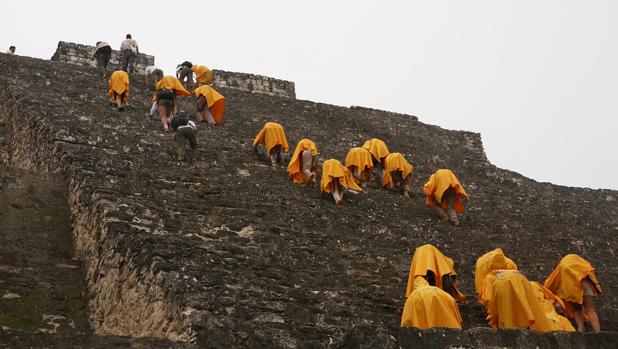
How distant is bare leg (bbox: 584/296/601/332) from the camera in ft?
29.1

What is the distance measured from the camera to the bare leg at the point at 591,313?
8.88 meters

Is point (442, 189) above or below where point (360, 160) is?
below

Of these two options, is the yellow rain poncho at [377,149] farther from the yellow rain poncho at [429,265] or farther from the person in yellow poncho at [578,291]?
the yellow rain poncho at [429,265]

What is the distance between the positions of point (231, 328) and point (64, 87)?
8990 mm

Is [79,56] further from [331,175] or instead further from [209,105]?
[331,175]

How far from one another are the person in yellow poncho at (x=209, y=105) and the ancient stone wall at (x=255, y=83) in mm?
Answer: 4863

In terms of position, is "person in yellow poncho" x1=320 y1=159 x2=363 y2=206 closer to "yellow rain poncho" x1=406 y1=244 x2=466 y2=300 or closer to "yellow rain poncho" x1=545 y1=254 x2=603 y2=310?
"yellow rain poncho" x1=406 y1=244 x2=466 y2=300

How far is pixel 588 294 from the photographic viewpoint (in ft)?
29.5

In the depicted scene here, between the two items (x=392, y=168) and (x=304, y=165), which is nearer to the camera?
(x=304, y=165)

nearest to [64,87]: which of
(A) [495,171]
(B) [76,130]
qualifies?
(B) [76,130]

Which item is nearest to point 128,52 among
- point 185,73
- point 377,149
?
point 185,73

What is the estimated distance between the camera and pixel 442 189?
12.0 m

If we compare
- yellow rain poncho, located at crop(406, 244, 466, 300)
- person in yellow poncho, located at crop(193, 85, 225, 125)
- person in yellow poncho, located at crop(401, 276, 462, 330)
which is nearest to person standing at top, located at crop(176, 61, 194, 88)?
person in yellow poncho, located at crop(193, 85, 225, 125)

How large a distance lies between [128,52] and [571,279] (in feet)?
41.0
